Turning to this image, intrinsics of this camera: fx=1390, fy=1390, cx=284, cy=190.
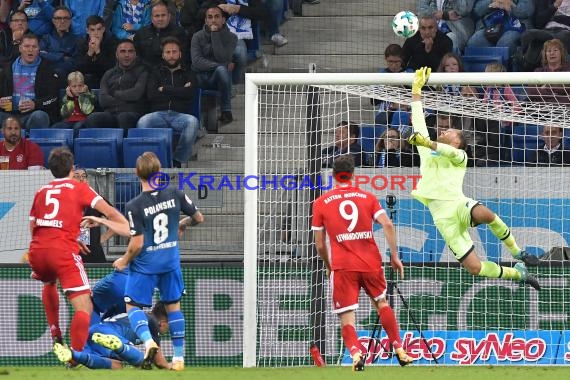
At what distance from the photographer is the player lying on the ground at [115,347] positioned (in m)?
11.7

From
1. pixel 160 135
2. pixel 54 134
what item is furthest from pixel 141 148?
pixel 54 134

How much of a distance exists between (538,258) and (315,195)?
2.36 meters

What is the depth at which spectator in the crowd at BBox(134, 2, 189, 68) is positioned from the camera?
18.4 metres

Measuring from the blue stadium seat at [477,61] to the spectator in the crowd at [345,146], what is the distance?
339 centimetres

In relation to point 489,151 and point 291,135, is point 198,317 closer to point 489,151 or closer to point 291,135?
point 291,135

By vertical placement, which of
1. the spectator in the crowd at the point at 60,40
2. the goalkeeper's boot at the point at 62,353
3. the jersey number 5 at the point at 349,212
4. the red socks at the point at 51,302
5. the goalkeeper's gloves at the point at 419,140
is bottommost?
the goalkeeper's boot at the point at 62,353

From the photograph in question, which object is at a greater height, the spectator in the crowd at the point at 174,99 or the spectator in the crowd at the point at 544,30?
the spectator in the crowd at the point at 544,30

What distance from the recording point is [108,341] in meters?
11.6

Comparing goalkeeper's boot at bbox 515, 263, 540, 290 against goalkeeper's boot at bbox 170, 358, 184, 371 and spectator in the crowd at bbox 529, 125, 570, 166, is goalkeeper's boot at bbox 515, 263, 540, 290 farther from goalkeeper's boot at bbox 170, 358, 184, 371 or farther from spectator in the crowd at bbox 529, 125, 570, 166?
goalkeeper's boot at bbox 170, 358, 184, 371

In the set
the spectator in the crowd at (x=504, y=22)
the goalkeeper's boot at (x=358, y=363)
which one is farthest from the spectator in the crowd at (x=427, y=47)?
the goalkeeper's boot at (x=358, y=363)

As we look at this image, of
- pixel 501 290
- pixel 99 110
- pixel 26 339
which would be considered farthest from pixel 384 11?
pixel 26 339

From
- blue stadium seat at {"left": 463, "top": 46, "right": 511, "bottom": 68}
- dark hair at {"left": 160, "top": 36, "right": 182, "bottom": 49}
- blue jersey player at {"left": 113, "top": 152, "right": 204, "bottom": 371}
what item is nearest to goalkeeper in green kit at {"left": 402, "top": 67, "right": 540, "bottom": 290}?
blue jersey player at {"left": 113, "top": 152, "right": 204, "bottom": 371}

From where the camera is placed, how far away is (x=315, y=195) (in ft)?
46.3

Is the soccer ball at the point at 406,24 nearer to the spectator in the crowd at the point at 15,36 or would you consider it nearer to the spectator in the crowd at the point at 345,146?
the spectator in the crowd at the point at 345,146
